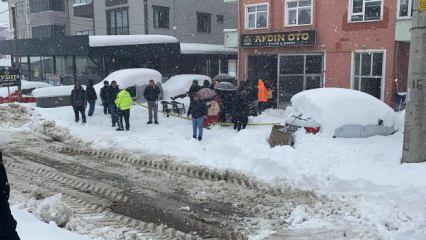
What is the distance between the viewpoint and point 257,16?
76.0 feet

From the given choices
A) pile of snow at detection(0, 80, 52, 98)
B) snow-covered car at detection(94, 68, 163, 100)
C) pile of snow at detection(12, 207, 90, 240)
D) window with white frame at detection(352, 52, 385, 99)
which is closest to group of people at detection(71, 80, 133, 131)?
snow-covered car at detection(94, 68, 163, 100)

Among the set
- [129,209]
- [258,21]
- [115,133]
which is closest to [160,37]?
[258,21]

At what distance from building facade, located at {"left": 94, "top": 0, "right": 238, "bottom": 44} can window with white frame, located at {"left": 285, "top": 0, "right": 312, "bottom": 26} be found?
45.7ft

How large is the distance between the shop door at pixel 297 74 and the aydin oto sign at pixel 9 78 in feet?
42.3

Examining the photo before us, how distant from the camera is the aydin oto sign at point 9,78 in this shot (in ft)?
65.8

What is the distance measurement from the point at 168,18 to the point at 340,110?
80.7ft

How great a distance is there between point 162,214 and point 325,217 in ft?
9.44

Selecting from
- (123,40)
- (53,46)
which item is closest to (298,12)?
(123,40)

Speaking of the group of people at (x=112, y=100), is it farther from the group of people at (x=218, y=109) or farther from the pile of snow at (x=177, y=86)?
the pile of snow at (x=177, y=86)

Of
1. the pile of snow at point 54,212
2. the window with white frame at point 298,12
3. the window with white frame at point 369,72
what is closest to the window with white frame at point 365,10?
the window with white frame at point 369,72

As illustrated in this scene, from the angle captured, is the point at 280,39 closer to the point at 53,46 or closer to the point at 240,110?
the point at 240,110

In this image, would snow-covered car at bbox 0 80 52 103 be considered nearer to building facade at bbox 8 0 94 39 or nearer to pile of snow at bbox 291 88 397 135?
pile of snow at bbox 291 88 397 135

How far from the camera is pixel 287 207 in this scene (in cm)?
807

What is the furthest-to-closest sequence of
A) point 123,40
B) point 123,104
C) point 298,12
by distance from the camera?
point 123,40 → point 298,12 → point 123,104
